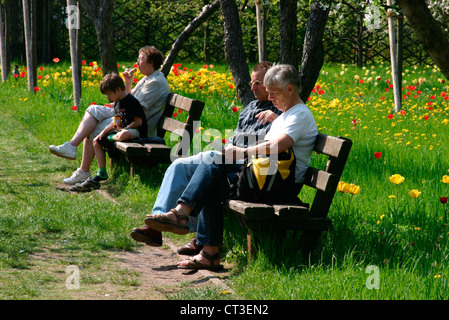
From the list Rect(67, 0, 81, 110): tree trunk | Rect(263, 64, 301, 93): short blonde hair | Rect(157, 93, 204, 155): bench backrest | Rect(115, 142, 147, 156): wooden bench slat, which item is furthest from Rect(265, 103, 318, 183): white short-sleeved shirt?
Rect(67, 0, 81, 110): tree trunk

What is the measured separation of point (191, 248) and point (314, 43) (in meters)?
2.56

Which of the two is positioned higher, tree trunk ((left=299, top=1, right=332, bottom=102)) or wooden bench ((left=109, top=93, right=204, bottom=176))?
tree trunk ((left=299, top=1, right=332, bottom=102))

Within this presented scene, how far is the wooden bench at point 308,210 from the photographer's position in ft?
11.6

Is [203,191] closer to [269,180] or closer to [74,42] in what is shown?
[269,180]

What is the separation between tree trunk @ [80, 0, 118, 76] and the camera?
26.9 feet

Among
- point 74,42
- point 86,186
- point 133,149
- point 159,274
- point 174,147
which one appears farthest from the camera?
point 74,42

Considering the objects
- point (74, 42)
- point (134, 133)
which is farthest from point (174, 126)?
point (74, 42)

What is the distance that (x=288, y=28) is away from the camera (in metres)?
5.71

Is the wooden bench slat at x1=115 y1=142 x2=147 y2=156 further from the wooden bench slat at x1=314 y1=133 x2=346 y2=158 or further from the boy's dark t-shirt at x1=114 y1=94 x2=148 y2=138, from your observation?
the wooden bench slat at x1=314 y1=133 x2=346 y2=158

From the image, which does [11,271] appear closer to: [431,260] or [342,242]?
[342,242]

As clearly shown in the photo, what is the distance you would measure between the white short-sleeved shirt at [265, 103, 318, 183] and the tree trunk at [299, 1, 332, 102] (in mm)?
2150

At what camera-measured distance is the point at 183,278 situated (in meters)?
3.79

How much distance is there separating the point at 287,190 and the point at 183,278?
834 millimetres

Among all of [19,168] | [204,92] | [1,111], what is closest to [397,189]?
[19,168]
